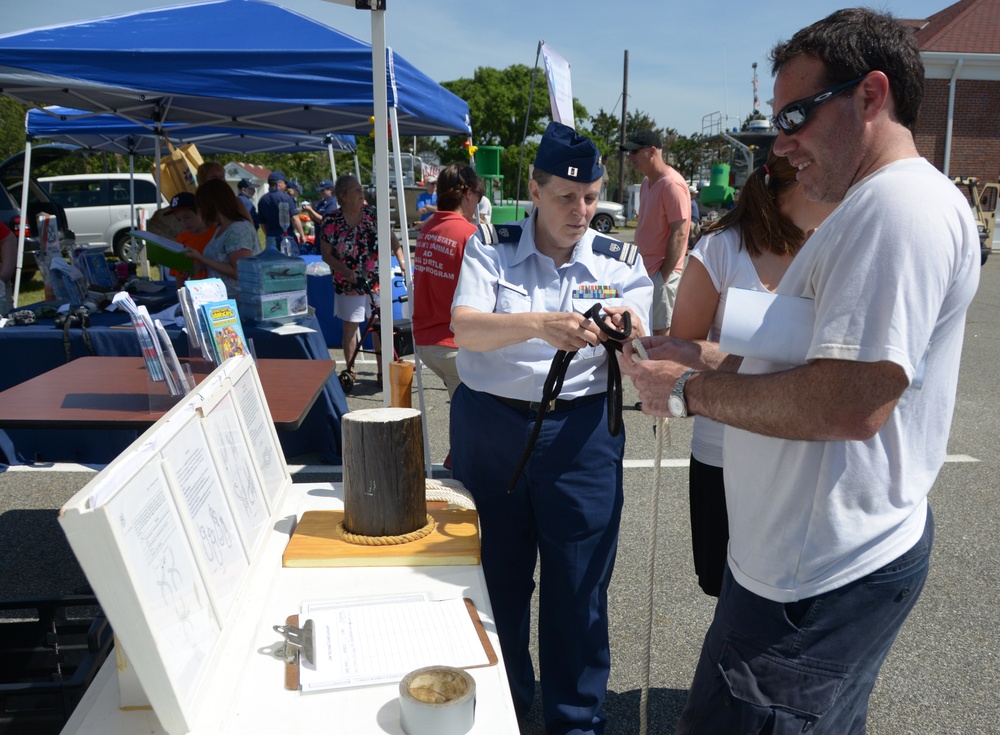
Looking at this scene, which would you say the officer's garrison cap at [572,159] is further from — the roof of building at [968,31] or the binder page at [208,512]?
the roof of building at [968,31]

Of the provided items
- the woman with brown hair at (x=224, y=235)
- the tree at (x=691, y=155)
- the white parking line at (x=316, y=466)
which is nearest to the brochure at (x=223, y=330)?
the white parking line at (x=316, y=466)

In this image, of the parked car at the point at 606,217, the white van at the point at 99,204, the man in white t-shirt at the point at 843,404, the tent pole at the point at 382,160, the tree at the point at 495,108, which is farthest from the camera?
the tree at the point at 495,108

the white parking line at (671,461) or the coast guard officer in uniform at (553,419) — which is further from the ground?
the coast guard officer in uniform at (553,419)

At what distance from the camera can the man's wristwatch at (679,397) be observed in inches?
58.0

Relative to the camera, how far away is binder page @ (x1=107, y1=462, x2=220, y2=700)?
102 centimetres

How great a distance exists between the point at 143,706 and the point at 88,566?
0.33 metres

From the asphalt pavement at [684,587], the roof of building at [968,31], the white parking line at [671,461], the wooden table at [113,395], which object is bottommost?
the asphalt pavement at [684,587]

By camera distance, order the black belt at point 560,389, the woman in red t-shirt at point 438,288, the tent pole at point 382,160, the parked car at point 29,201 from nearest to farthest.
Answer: the black belt at point 560,389 < the tent pole at point 382,160 < the woman in red t-shirt at point 438,288 < the parked car at point 29,201

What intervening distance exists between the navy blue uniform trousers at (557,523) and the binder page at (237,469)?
68cm

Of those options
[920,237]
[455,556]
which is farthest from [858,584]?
[455,556]

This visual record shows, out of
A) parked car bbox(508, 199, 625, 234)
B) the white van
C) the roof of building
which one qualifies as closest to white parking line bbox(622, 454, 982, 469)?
the white van

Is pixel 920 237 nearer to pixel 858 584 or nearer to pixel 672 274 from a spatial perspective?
pixel 858 584

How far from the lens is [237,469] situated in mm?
1646

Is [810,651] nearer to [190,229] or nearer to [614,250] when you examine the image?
[614,250]
